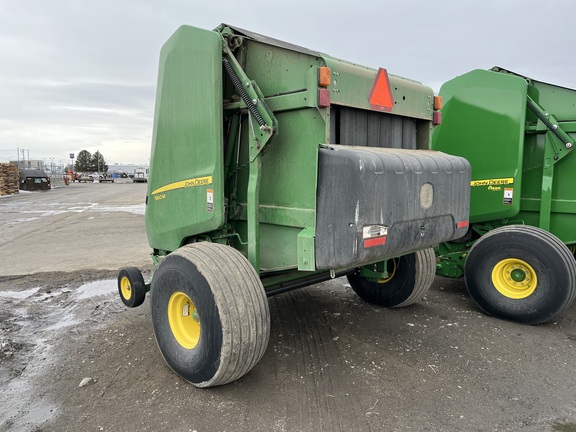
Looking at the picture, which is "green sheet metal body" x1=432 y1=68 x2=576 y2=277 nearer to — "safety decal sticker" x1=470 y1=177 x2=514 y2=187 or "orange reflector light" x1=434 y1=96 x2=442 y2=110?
"safety decal sticker" x1=470 y1=177 x2=514 y2=187

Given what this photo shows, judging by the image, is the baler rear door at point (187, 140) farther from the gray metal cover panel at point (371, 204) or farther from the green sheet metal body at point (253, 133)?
the gray metal cover panel at point (371, 204)

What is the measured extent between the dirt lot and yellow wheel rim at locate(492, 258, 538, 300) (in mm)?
331

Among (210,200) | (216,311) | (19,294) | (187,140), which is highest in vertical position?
(187,140)

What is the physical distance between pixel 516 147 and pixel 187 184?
11.8 feet

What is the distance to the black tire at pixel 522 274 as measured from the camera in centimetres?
418

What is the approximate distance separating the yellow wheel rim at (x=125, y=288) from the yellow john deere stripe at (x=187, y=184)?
2.74ft

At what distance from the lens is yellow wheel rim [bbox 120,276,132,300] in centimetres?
400

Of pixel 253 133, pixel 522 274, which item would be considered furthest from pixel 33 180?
pixel 522 274

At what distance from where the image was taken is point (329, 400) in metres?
2.93

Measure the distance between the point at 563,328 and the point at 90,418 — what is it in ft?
13.8

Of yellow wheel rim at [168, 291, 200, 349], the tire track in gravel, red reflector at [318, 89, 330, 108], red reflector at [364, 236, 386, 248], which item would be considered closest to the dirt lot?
the tire track in gravel

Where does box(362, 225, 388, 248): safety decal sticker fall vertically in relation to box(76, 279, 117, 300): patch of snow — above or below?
above

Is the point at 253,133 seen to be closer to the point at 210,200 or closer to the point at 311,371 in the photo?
the point at 210,200

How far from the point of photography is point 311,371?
3326 mm
